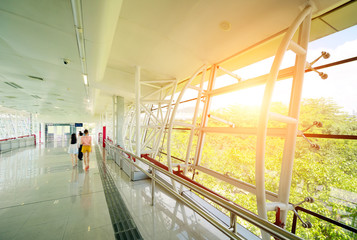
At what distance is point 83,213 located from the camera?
2.28m

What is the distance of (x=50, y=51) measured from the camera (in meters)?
2.88

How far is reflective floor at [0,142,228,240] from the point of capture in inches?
72.1

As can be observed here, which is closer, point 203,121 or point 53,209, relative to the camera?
point 53,209

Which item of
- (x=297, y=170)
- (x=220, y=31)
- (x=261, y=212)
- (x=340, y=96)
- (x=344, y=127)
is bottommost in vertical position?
(x=297, y=170)

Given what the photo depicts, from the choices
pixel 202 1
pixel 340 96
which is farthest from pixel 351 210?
pixel 202 1

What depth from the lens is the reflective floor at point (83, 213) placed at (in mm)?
1832

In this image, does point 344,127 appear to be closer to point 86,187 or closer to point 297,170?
point 297,170

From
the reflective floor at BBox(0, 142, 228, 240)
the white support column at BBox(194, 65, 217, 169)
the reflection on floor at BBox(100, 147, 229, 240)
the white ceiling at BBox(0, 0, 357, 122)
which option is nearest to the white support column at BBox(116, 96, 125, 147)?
the reflective floor at BBox(0, 142, 228, 240)

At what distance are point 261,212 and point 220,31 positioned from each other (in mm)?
2698

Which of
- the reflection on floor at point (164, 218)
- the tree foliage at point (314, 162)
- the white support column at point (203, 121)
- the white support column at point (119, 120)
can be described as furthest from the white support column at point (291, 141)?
the white support column at point (119, 120)

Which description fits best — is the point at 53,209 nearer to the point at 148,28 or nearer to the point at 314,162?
the point at 148,28

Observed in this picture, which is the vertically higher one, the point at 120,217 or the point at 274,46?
the point at 274,46

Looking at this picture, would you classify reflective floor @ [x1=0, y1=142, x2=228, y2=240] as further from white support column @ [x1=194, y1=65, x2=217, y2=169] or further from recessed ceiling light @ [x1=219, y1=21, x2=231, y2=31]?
recessed ceiling light @ [x1=219, y1=21, x2=231, y2=31]

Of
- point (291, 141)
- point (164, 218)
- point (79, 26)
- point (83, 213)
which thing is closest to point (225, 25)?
point (291, 141)
